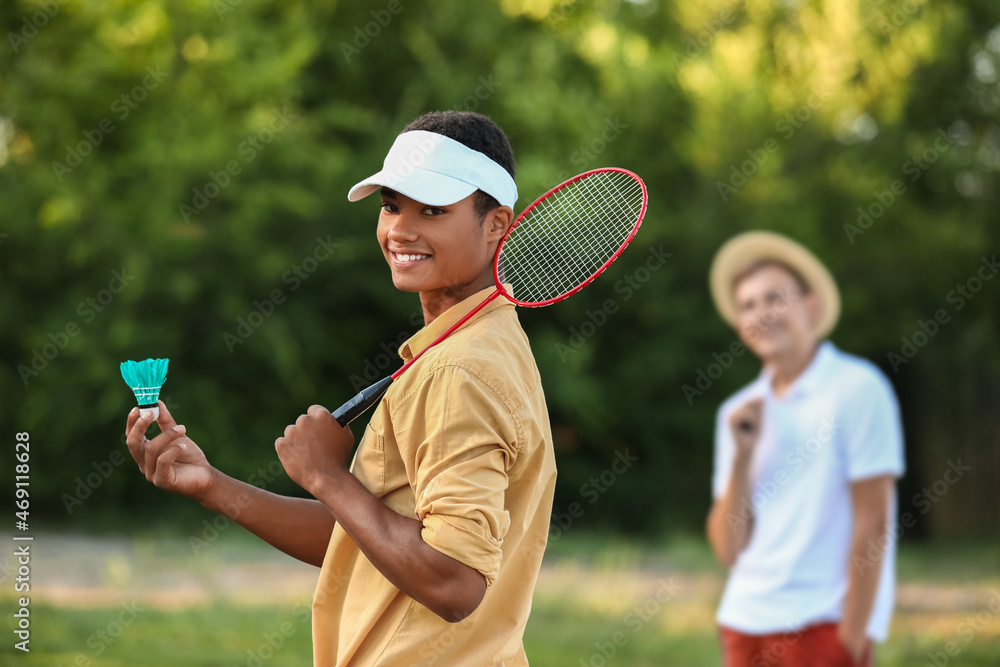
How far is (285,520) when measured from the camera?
192 centimetres

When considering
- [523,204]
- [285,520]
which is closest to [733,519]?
→ [285,520]

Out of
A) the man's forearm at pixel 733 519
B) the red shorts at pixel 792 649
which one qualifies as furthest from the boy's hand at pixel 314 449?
the man's forearm at pixel 733 519

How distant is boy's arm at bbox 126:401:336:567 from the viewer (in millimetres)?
1794

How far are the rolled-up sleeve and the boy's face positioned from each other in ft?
0.75

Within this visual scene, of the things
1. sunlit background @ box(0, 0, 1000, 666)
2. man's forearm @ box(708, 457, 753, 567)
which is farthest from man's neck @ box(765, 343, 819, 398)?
sunlit background @ box(0, 0, 1000, 666)

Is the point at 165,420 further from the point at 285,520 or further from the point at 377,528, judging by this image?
the point at 377,528

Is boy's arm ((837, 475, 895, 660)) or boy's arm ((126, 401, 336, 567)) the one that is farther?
boy's arm ((837, 475, 895, 660))

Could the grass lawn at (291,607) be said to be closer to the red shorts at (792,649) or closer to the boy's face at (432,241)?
the red shorts at (792,649)

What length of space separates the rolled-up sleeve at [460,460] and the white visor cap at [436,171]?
0.30 metres

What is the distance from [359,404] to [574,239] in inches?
26.6

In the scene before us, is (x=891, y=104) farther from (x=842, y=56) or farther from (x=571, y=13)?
(x=571, y=13)

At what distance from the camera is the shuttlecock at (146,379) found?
1.80 meters

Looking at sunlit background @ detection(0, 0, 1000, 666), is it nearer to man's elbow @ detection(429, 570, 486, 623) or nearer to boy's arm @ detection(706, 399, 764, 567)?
boy's arm @ detection(706, 399, 764, 567)

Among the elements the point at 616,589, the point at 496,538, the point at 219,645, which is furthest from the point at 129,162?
the point at 496,538
